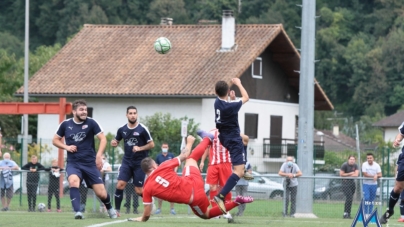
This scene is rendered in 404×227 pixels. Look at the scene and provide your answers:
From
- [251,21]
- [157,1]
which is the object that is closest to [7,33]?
[157,1]

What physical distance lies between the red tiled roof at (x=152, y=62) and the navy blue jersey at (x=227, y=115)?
89.9 ft

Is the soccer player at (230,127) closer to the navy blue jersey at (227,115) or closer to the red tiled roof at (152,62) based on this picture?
the navy blue jersey at (227,115)

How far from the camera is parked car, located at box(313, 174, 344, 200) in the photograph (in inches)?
897

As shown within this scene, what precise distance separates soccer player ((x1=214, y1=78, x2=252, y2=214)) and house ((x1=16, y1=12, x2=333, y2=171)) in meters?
26.6

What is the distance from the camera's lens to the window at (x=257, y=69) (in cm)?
4562

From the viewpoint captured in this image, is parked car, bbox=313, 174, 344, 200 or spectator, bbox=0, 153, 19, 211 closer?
parked car, bbox=313, 174, 344, 200

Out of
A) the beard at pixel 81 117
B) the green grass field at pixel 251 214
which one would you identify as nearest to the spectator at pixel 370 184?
the green grass field at pixel 251 214

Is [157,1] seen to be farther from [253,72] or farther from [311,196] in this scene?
[311,196]

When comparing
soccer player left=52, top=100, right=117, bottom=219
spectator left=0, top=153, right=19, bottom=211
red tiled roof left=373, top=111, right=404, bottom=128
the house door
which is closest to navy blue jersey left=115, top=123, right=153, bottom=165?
soccer player left=52, top=100, right=117, bottom=219

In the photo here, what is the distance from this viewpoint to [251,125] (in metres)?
45.9

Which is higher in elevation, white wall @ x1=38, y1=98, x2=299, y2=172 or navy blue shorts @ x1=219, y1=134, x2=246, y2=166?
white wall @ x1=38, y1=98, x2=299, y2=172

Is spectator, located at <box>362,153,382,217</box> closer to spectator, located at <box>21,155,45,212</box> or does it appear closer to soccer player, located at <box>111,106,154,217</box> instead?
soccer player, located at <box>111,106,154,217</box>

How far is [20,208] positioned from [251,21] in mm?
83968

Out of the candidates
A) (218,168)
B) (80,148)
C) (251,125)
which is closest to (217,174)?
(218,168)
